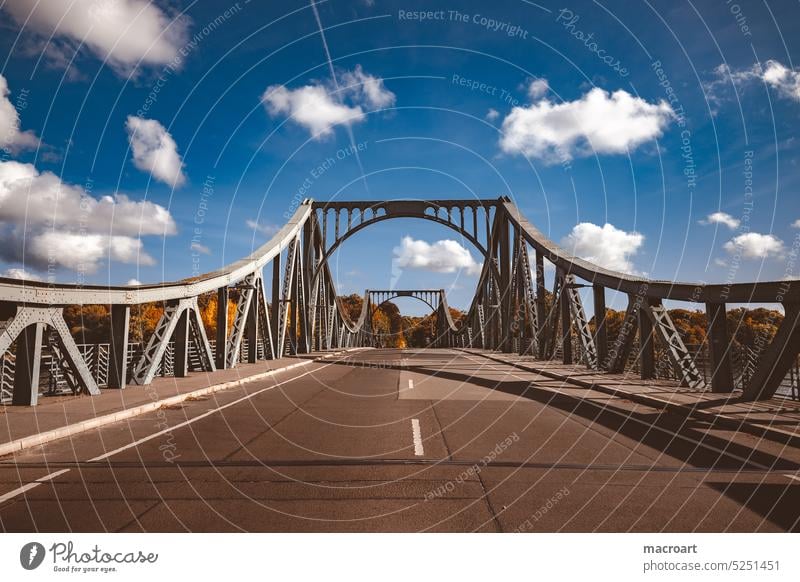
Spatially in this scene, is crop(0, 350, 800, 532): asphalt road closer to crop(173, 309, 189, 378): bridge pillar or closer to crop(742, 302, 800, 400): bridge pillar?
crop(742, 302, 800, 400): bridge pillar

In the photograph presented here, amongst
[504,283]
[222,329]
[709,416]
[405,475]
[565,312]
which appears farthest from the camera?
[504,283]

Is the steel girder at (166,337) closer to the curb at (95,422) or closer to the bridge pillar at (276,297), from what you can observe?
the curb at (95,422)

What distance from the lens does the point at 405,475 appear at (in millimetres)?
5320

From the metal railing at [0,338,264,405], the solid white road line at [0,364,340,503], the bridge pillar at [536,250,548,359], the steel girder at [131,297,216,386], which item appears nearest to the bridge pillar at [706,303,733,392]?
the solid white road line at [0,364,340,503]

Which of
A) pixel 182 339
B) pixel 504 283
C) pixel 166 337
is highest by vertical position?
pixel 504 283

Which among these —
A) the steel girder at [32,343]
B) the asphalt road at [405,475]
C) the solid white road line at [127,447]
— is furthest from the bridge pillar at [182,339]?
the asphalt road at [405,475]

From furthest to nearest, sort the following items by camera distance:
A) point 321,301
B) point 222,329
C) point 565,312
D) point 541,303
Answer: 1. point 321,301
2. point 541,303
3. point 565,312
4. point 222,329

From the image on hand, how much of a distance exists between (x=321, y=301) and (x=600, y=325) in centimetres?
2532

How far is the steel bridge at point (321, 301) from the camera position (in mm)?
9086

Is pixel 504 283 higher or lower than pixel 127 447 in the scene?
higher

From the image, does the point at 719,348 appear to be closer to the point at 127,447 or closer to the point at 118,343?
the point at 127,447

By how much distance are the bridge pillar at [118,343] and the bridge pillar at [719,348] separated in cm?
1251
